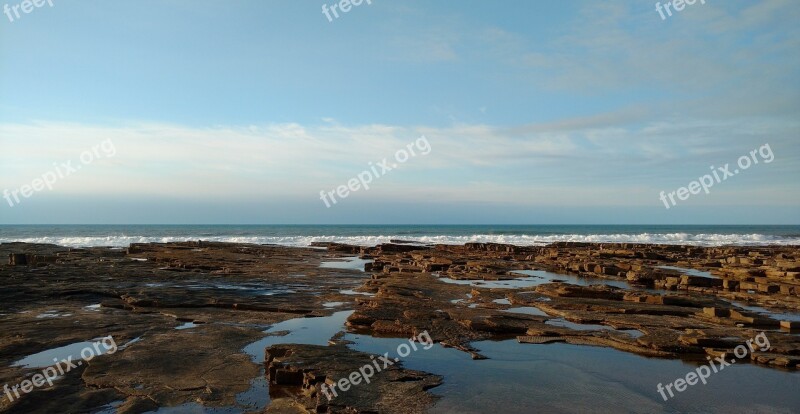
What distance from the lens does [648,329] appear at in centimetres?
1306

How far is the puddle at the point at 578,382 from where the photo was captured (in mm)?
7828

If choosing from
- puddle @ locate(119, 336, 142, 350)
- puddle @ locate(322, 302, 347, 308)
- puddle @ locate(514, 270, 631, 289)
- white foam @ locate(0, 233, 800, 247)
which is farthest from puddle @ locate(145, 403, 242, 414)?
white foam @ locate(0, 233, 800, 247)

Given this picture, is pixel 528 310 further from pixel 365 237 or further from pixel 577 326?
pixel 365 237

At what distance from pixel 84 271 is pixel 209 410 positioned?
866 inches

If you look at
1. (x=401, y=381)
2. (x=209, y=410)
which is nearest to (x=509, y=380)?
(x=401, y=381)

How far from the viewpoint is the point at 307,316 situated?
1475 cm

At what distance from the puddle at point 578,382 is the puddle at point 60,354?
17.4 feet

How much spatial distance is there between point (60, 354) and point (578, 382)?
32.5 feet

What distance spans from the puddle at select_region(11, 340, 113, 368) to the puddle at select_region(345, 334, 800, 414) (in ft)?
17.4

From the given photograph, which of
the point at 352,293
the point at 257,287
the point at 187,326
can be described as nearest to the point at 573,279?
the point at 352,293

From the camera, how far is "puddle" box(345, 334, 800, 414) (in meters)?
7.83

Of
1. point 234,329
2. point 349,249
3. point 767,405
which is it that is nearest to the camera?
point 767,405

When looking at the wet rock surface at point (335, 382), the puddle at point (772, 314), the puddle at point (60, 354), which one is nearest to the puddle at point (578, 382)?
the wet rock surface at point (335, 382)

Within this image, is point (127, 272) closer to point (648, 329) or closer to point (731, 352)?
point (648, 329)
